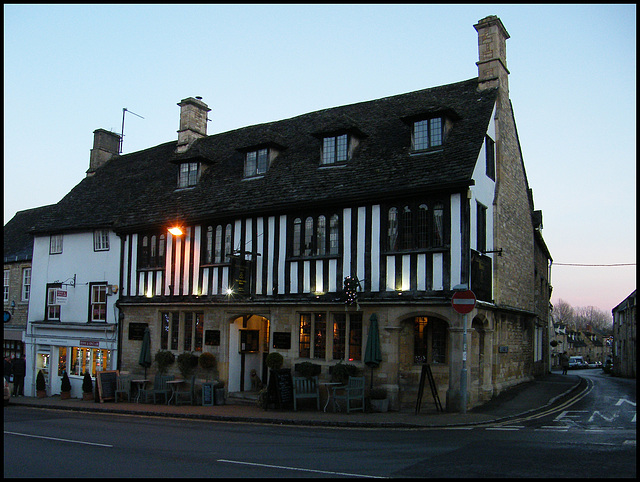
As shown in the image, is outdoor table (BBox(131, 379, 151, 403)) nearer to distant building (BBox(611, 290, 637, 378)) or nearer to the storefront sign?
the storefront sign

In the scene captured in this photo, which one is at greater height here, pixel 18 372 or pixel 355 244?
pixel 355 244

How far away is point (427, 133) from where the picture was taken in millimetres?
18969

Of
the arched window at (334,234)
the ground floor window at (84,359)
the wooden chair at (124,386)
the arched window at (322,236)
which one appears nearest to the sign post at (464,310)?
the arched window at (334,234)

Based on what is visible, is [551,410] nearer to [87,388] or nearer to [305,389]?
[305,389]

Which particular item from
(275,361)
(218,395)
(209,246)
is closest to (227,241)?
(209,246)

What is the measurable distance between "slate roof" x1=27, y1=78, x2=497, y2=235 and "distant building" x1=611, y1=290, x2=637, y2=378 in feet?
98.6

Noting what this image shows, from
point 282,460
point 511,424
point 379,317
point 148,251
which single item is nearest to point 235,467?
point 282,460

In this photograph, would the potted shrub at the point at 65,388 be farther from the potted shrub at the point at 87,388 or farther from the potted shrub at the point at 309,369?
the potted shrub at the point at 309,369

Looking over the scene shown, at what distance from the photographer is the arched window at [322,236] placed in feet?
62.3

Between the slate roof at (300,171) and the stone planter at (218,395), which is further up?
the slate roof at (300,171)

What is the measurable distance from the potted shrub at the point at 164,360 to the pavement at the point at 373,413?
62.7 inches

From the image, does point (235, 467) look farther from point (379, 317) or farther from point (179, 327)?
point (179, 327)

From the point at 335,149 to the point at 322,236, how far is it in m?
3.38

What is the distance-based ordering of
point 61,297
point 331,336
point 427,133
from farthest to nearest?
point 61,297 < point 427,133 < point 331,336
